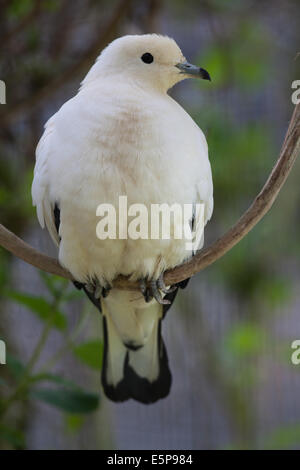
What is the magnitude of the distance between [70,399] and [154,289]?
1.07 feet

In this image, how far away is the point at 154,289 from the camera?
1.39 m

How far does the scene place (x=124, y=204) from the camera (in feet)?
4.18

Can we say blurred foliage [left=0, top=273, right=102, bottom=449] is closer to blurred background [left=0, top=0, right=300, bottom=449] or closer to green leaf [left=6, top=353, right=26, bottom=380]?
green leaf [left=6, top=353, right=26, bottom=380]

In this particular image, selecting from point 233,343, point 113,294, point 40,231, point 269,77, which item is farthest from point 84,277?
Result: point 269,77

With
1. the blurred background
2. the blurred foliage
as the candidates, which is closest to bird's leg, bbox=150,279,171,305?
the blurred foliage

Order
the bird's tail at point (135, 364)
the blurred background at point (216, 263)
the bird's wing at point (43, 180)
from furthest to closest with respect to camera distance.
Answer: the blurred background at point (216, 263)
the bird's tail at point (135, 364)
the bird's wing at point (43, 180)

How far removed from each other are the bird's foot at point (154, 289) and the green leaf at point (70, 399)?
27cm

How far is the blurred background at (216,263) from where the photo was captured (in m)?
2.27

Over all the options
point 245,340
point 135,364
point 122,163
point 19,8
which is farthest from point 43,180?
point 245,340

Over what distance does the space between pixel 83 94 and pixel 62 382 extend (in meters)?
0.58

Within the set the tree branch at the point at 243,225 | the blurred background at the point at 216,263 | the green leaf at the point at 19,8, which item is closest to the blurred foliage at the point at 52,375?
the tree branch at the point at 243,225

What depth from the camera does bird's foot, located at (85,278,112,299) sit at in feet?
4.66

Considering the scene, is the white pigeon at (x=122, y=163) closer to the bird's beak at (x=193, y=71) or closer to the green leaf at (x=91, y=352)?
the bird's beak at (x=193, y=71)

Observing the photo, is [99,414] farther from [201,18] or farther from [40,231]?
[201,18]
